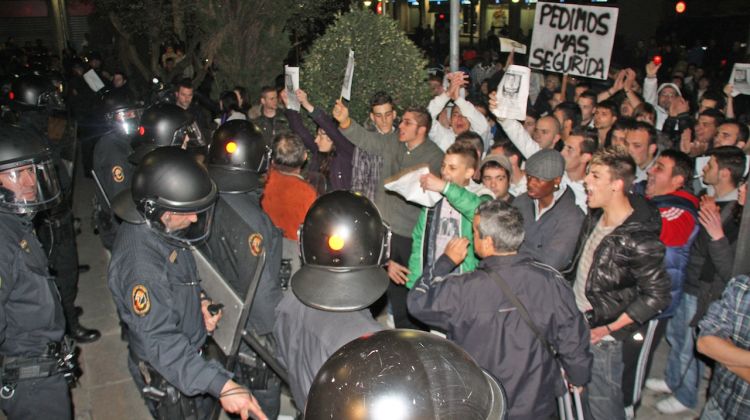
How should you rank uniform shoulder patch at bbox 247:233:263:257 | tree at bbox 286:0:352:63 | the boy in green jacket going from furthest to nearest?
tree at bbox 286:0:352:63 → the boy in green jacket → uniform shoulder patch at bbox 247:233:263:257

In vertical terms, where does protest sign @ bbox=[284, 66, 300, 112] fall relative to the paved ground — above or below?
above

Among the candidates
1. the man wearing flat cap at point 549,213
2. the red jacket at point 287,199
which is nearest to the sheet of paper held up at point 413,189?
the man wearing flat cap at point 549,213

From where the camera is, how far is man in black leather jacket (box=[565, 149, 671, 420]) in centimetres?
356

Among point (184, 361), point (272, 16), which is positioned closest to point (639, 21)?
point (272, 16)

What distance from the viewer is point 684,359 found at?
4723mm

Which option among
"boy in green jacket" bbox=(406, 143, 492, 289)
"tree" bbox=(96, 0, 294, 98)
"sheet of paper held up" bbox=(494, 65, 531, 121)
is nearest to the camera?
"boy in green jacket" bbox=(406, 143, 492, 289)

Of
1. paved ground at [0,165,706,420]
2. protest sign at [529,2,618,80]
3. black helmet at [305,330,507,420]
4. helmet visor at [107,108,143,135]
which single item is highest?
protest sign at [529,2,618,80]

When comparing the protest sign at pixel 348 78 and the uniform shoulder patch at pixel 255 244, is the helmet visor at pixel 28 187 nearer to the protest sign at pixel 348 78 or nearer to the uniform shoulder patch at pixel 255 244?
the uniform shoulder patch at pixel 255 244

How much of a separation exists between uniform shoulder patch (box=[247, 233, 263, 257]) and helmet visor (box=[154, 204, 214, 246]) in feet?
1.42

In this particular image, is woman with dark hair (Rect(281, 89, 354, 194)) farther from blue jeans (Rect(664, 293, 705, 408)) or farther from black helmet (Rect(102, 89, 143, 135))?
blue jeans (Rect(664, 293, 705, 408))

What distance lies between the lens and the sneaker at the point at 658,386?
491 centimetres

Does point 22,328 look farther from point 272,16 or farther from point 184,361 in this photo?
point 272,16

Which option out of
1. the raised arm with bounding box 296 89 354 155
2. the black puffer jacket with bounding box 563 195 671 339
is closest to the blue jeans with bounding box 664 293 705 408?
the black puffer jacket with bounding box 563 195 671 339

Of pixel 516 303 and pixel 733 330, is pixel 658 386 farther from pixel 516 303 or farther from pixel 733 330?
pixel 516 303
